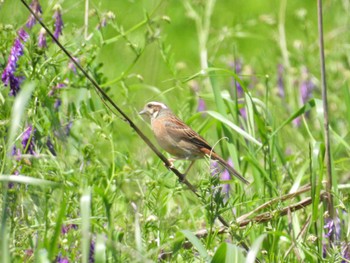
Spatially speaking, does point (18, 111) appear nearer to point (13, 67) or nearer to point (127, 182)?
point (13, 67)

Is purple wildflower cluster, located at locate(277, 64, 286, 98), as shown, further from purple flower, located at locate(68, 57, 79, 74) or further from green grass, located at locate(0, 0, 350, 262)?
purple flower, located at locate(68, 57, 79, 74)

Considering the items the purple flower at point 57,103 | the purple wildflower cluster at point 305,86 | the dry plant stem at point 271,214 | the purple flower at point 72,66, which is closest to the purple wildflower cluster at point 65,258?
the dry plant stem at point 271,214

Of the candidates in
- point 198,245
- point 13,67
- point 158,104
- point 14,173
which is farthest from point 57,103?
point 198,245

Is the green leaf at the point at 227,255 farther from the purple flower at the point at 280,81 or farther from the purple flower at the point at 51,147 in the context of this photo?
the purple flower at the point at 280,81

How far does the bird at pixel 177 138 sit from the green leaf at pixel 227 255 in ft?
4.09

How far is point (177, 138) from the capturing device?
4773 mm

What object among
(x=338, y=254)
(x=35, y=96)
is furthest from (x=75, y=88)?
(x=338, y=254)

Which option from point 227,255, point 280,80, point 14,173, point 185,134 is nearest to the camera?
point 227,255

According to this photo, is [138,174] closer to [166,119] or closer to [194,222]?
[194,222]

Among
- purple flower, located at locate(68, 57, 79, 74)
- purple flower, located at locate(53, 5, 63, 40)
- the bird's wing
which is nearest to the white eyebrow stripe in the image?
the bird's wing

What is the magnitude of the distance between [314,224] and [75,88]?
131 centimetres

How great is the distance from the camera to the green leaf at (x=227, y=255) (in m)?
3.27

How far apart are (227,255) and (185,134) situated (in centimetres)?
154

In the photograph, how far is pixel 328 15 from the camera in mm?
8438
